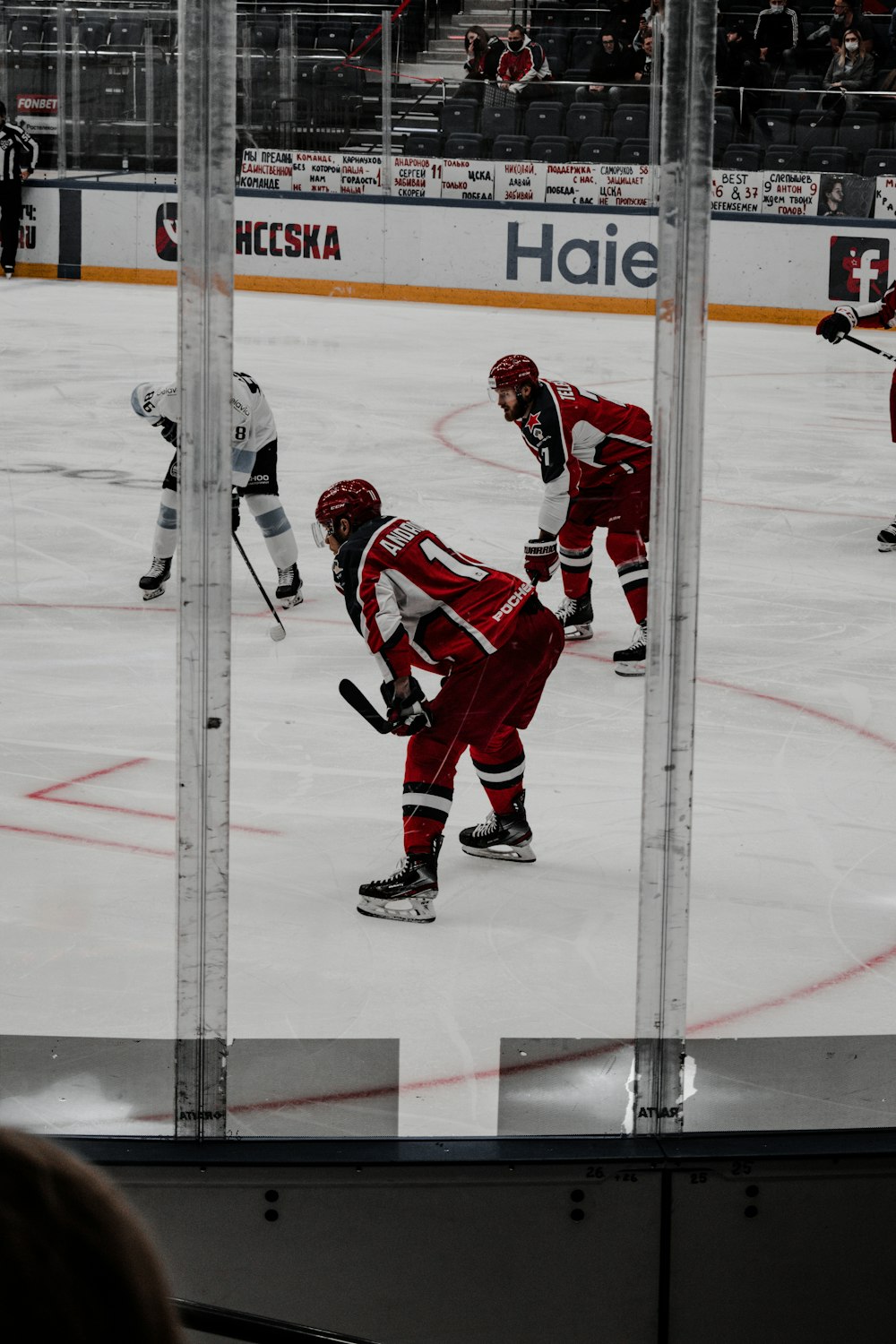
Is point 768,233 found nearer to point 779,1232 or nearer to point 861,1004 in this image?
point 861,1004

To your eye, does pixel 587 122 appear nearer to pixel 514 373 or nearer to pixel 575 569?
pixel 575 569

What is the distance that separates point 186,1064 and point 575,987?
89 centimetres

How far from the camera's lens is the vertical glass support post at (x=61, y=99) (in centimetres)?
1257

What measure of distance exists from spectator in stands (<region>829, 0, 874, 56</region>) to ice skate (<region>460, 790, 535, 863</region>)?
10.0m

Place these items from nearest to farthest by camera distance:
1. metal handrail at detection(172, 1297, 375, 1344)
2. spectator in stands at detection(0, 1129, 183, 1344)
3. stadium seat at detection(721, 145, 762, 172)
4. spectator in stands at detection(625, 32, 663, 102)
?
spectator in stands at detection(0, 1129, 183, 1344) < metal handrail at detection(172, 1297, 375, 1344) < stadium seat at detection(721, 145, 762, 172) < spectator in stands at detection(625, 32, 663, 102)

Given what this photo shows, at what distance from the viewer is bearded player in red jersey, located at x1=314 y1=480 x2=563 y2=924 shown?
309cm

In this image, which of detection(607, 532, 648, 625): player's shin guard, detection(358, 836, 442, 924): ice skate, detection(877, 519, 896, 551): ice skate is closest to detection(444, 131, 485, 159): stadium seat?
detection(877, 519, 896, 551): ice skate

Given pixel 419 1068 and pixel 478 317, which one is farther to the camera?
pixel 478 317

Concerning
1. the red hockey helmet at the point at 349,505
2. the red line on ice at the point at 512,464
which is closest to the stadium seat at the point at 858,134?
the red line on ice at the point at 512,464

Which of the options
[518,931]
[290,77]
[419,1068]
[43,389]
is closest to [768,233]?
[290,77]

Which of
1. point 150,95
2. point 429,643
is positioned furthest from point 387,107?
point 429,643

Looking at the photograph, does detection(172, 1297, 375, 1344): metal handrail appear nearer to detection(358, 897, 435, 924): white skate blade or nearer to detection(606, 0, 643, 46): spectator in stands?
detection(358, 897, 435, 924): white skate blade

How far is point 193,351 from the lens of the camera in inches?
71.9

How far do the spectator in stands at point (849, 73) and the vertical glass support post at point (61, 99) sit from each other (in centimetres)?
514
